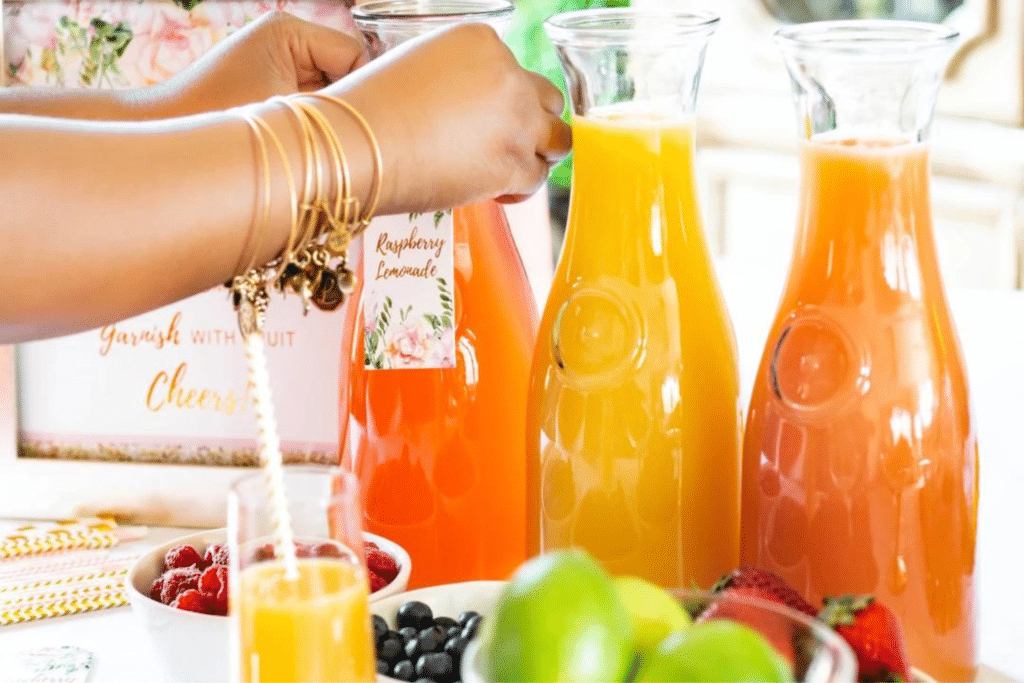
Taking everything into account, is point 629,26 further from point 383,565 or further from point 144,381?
point 144,381

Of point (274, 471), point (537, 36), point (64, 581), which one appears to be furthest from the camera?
point (537, 36)

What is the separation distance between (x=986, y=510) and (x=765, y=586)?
20.4 inches

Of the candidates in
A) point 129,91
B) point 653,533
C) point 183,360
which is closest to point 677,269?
point 653,533

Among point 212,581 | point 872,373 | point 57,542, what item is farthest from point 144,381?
point 872,373

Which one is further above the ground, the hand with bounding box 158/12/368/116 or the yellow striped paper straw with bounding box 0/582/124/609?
the hand with bounding box 158/12/368/116

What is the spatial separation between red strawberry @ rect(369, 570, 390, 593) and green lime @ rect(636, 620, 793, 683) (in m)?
0.32

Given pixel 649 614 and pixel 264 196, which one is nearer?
pixel 649 614

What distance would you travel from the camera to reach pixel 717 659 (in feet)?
1.44

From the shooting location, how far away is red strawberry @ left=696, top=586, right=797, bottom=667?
0.48m

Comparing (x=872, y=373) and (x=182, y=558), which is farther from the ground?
(x=872, y=373)

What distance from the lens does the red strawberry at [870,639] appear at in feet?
1.82

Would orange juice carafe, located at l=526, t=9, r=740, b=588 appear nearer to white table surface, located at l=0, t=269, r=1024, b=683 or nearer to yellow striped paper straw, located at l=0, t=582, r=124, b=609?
white table surface, located at l=0, t=269, r=1024, b=683

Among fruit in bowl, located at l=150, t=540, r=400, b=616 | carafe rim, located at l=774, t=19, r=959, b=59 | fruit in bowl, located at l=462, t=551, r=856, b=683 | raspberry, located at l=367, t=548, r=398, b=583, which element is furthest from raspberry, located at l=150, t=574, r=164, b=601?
carafe rim, located at l=774, t=19, r=959, b=59

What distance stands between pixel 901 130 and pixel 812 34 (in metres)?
0.07
